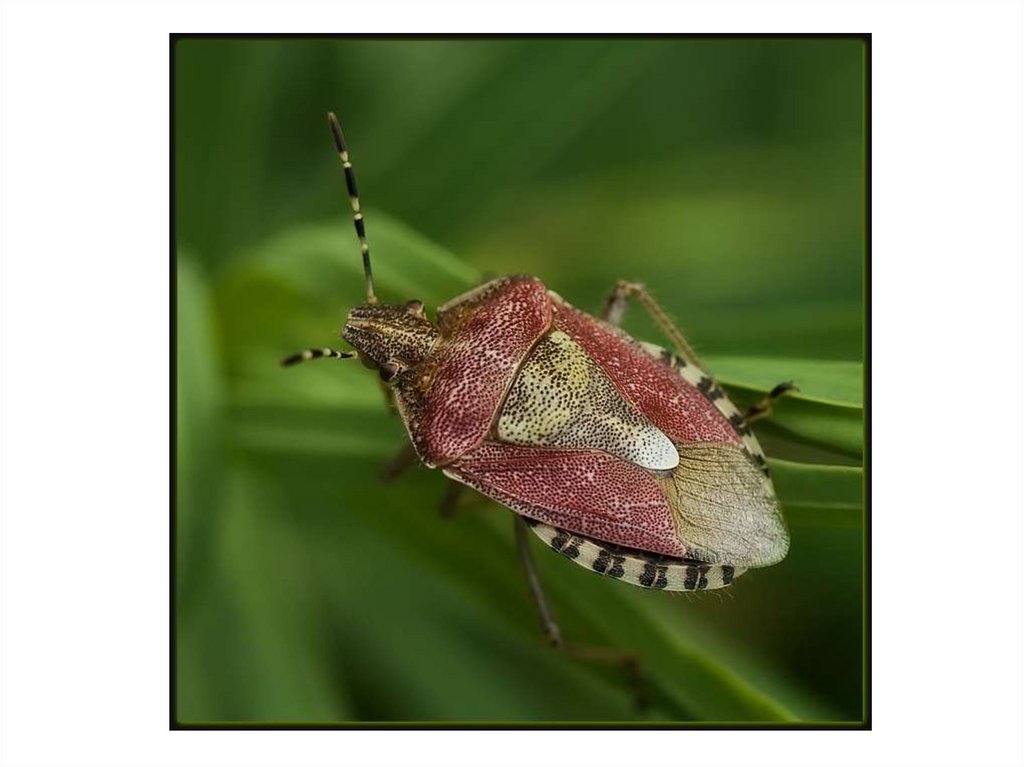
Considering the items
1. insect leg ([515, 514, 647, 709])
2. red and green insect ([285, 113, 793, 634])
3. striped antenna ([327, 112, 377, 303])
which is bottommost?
insect leg ([515, 514, 647, 709])

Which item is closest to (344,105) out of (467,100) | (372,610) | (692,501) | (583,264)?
(467,100)

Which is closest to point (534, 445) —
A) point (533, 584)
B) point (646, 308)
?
point (533, 584)

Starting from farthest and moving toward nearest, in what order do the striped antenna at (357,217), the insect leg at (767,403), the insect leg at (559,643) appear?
1. the insect leg at (559,643)
2. the striped antenna at (357,217)
3. the insect leg at (767,403)

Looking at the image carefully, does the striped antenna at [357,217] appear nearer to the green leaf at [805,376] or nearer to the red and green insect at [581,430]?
the red and green insect at [581,430]

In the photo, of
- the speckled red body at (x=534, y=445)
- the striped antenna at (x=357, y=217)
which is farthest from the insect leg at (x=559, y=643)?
the striped antenna at (x=357, y=217)

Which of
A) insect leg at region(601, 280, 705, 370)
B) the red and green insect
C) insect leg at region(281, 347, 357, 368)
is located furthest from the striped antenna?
insect leg at region(601, 280, 705, 370)

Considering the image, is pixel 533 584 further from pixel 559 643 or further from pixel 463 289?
pixel 463 289

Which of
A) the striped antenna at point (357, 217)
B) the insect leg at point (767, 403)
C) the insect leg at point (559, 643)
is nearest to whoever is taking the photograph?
the insect leg at point (767, 403)

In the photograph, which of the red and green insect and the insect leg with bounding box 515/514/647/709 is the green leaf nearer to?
the red and green insect
